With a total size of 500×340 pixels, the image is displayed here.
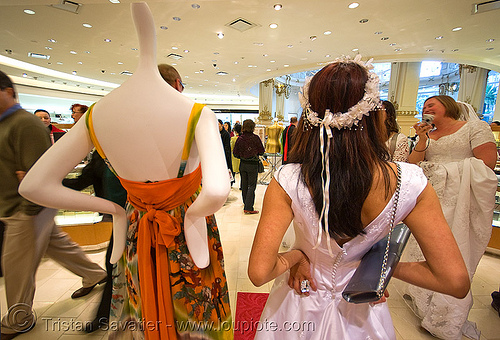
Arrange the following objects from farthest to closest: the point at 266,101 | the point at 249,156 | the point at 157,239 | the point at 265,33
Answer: the point at 266,101
the point at 265,33
the point at 249,156
the point at 157,239

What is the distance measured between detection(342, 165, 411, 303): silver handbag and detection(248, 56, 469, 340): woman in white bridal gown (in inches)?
1.3

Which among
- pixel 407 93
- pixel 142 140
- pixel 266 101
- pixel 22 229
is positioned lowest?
pixel 22 229

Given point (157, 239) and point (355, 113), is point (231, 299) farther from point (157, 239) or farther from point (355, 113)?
point (355, 113)

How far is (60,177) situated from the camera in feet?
2.54

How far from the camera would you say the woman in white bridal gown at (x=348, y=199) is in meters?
0.65

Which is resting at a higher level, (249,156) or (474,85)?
(474,85)

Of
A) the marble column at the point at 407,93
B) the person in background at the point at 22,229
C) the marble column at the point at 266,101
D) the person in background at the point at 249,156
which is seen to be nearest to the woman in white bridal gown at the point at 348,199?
the person in background at the point at 22,229

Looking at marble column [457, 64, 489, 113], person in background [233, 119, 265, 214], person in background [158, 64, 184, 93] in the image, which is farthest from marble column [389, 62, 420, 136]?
person in background [158, 64, 184, 93]

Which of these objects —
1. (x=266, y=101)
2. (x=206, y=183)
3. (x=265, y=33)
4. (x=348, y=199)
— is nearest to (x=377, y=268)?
(x=348, y=199)

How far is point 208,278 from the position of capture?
38.7 inches

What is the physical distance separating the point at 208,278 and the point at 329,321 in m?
0.51

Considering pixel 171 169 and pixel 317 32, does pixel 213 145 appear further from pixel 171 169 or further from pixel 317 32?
pixel 317 32

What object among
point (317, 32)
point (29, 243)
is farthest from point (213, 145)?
point (317, 32)

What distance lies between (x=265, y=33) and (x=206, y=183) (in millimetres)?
5865
